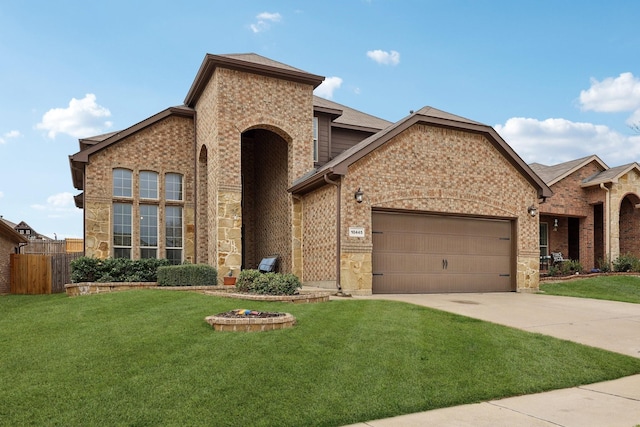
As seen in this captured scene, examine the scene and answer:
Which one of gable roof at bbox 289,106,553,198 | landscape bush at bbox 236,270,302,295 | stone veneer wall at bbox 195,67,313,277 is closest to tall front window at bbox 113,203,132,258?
stone veneer wall at bbox 195,67,313,277

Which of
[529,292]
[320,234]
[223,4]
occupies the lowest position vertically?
[529,292]

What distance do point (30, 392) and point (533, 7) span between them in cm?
1573

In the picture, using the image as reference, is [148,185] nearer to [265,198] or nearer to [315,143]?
[265,198]

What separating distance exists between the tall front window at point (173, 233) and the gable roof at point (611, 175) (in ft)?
59.8

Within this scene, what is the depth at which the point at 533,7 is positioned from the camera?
1487 centimetres

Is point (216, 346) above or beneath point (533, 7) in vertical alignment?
beneath

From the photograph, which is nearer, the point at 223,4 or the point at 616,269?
the point at 223,4

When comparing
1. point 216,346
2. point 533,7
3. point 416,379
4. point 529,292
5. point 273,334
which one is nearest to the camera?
point 416,379

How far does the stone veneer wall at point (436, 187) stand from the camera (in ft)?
44.7

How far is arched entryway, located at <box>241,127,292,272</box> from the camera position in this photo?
17391mm

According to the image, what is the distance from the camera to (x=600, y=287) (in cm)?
1859

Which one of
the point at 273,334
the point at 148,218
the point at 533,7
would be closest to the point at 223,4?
the point at 148,218

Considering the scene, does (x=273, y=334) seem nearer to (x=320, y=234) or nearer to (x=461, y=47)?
(x=320, y=234)

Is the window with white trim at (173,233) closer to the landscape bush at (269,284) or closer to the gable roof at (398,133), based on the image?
the gable roof at (398,133)
